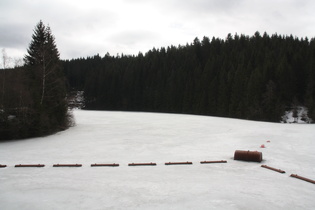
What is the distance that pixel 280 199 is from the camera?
822cm

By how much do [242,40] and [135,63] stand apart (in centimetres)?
4472

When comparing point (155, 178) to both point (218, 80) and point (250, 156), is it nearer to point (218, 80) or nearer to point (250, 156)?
point (250, 156)

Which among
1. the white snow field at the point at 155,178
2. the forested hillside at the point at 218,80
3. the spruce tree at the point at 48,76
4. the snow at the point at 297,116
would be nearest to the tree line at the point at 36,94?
the spruce tree at the point at 48,76

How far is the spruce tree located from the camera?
24875 mm

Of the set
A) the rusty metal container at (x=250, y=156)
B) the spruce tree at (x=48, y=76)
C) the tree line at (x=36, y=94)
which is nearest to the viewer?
the rusty metal container at (x=250, y=156)

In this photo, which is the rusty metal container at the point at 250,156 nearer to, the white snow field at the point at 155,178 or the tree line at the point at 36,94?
the white snow field at the point at 155,178

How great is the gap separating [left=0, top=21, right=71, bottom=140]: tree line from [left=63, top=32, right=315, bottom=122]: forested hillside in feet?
143

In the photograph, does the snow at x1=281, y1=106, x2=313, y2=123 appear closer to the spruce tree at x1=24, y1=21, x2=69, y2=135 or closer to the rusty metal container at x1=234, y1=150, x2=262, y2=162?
the rusty metal container at x1=234, y1=150, x2=262, y2=162

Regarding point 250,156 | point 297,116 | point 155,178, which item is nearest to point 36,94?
point 155,178

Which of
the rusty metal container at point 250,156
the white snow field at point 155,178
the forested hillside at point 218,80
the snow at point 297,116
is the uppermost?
the forested hillside at point 218,80

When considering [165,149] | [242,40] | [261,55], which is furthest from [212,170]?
[242,40]

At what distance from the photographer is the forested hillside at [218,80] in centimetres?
5859

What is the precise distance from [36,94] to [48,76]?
427cm

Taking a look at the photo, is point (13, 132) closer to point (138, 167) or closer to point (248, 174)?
point (138, 167)
